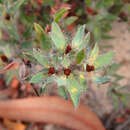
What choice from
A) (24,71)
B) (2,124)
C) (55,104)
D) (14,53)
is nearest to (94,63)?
(24,71)

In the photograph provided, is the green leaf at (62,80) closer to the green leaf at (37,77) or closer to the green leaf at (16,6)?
the green leaf at (37,77)

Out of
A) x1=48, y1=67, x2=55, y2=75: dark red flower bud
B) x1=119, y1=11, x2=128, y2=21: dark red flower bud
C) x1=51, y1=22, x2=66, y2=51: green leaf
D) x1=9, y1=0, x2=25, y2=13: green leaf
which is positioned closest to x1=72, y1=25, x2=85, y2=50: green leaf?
x1=51, y1=22, x2=66, y2=51: green leaf

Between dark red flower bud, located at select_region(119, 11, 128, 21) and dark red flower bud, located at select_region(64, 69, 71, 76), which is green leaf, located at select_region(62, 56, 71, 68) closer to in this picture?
dark red flower bud, located at select_region(64, 69, 71, 76)

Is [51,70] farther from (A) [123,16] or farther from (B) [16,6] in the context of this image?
(A) [123,16]

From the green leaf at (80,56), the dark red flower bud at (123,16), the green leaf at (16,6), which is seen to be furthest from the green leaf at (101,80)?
the dark red flower bud at (123,16)

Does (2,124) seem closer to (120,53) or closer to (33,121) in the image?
(33,121)

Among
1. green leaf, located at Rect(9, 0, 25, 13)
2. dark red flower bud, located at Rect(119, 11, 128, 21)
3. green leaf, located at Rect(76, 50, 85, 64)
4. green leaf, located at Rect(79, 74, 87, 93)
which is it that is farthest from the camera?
dark red flower bud, located at Rect(119, 11, 128, 21)

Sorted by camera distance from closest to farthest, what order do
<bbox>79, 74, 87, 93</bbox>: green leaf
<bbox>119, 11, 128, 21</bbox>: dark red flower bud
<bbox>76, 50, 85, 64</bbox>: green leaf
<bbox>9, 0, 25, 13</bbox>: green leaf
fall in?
<bbox>76, 50, 85, 64</bbox>: green leaf, <bbox>79, 74, 87, 93</bbox>: green leaf, <bbox>9, 0, 25, 13</bbox>: green leaf, <bbox>119, 11, 128, 21</bbox>: dark red flower bud
